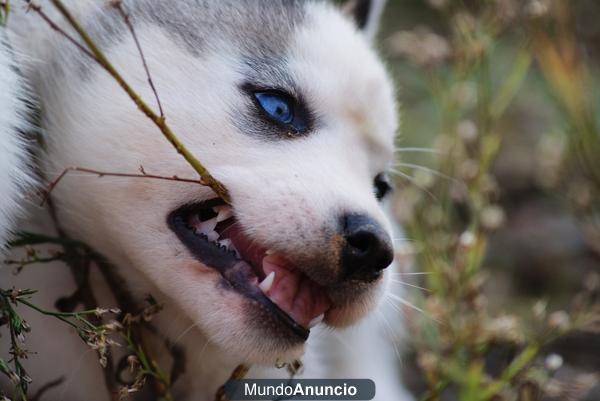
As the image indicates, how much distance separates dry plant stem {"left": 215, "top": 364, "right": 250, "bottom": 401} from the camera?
2189 mm

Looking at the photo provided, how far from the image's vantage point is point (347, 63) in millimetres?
2283

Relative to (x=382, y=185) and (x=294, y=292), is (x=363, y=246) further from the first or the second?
(x=382, y=185)

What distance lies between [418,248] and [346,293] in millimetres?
1053

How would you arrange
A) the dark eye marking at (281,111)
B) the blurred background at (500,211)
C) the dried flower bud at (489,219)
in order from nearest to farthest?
the dark eye marking at (281,111), the blurred background at (500,211), the dried flower bud at (489,219)

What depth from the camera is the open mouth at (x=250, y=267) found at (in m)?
1.94

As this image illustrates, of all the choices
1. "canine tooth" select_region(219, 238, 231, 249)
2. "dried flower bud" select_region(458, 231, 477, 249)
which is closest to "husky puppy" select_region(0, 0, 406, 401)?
"canine tooth" select_region(219, 238, 231, 249)

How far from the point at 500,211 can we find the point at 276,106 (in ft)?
4.40

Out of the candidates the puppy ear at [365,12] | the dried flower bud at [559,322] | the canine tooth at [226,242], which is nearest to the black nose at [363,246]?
the canine tooth at [226,242]

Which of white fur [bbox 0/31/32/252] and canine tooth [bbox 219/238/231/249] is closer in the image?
white fur [bbox 0/31/32/252]

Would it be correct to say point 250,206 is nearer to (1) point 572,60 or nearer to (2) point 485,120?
(2) point 485,120

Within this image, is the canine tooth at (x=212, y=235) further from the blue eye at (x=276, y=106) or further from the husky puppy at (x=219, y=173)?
the blue eye at (x=276, y=106)

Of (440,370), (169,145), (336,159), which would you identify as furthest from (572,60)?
(169,145)

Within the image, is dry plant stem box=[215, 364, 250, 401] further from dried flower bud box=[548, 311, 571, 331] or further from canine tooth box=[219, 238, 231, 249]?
dried flower bud box=[548, 311, 571, 331]

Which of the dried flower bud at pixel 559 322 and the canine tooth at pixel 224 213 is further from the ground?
the canine tooth at pixel 224 213
